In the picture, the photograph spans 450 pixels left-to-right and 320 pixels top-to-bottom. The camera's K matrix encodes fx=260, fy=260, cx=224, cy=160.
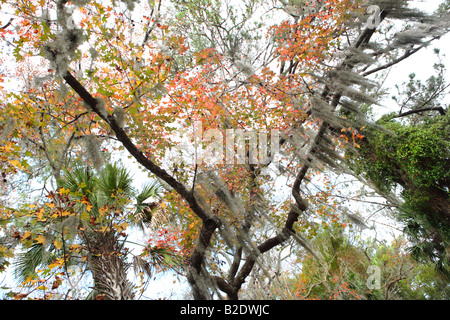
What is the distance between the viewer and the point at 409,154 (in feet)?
20.6

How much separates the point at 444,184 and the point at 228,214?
529cm

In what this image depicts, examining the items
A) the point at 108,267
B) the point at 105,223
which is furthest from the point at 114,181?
the point at 108,267

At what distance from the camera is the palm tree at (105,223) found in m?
3.24

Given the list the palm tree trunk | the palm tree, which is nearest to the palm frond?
the palm tree

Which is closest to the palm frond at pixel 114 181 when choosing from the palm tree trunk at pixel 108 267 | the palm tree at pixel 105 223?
the palm tree at pixel 105 223

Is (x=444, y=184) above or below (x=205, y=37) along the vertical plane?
below

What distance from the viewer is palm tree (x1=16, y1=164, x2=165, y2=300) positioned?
10.6 ft

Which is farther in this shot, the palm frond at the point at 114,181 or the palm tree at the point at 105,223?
the palm frond at the point at 114,181

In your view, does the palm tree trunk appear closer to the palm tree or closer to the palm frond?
the palm tree

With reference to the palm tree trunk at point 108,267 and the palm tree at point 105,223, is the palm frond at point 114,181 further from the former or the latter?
the palm tree trunk at point 108,267

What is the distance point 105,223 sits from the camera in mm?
3611

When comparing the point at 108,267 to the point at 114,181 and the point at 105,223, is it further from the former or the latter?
the point at 114,181
